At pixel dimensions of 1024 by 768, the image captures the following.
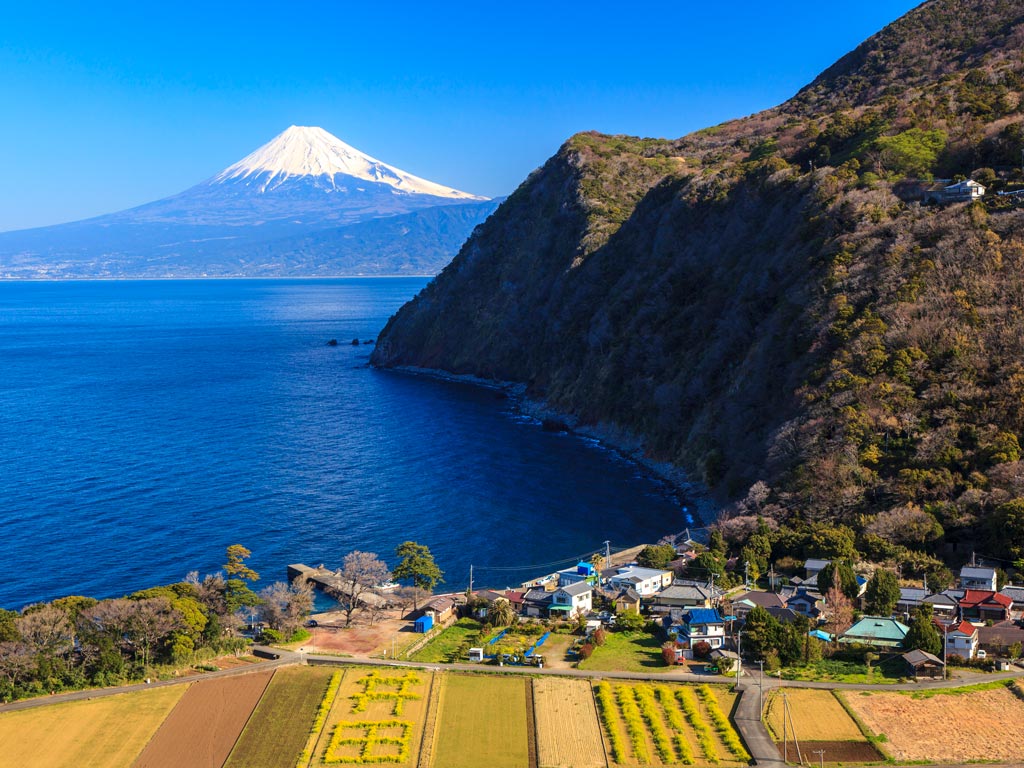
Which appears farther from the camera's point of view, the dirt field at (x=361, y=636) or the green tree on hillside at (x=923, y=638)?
the dirt field at (x=361, y=636)

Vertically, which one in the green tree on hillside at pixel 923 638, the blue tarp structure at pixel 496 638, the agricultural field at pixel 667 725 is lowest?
the blue tarp structure at pixel 496 638

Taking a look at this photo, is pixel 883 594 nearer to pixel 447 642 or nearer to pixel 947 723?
pixel 947 723

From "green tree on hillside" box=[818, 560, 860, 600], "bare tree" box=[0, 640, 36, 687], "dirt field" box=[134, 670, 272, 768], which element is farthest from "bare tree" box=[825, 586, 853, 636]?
"bare tree" box=[0, 640, 36, 687]

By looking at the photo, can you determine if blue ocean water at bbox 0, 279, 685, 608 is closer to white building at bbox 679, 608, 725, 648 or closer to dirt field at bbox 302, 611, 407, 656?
dirt field at bbox 302, 611, 407, 656

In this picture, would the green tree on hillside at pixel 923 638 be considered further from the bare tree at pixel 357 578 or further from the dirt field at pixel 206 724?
the dirt field at pixel 206 724

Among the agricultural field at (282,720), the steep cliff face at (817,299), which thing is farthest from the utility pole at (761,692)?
the agricultural field at (282,720)

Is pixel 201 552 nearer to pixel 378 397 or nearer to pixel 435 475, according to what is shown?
pixel 435 475
